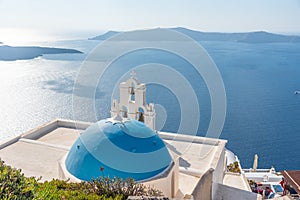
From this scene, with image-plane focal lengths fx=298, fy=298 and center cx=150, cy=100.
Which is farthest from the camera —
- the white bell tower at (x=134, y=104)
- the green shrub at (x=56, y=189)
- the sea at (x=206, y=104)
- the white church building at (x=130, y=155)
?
the sea at (x=206, y=104)

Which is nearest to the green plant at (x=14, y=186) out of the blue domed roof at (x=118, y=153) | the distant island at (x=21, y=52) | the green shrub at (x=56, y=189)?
the green shrub at (x=56, y=189)

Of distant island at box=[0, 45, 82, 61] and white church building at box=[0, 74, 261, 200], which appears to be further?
distant island at box=[0, 45, 82, 61]

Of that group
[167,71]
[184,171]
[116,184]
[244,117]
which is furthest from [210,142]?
[167,71]

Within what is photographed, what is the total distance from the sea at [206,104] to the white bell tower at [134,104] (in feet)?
31.0

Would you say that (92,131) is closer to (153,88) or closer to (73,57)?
(153,88)

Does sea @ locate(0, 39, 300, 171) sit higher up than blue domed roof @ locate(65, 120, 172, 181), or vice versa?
blue domed roof @ locate(65, 120, 172, 181)

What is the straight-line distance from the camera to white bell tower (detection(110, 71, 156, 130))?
9422 millimetres

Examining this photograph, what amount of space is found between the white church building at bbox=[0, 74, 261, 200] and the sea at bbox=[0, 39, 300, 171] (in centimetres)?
951

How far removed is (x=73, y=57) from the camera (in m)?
73.3

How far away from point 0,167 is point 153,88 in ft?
127

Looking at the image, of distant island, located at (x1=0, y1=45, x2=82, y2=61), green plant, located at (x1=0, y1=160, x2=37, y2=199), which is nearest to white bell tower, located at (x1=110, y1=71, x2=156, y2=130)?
green plant, located at (x1=0, y1=160, x2=37, y2=199)

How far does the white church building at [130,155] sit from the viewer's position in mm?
6500

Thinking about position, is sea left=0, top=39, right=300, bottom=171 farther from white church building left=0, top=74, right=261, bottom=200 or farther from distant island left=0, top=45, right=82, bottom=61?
white church building left=0, top=74, right=261, bottom=200

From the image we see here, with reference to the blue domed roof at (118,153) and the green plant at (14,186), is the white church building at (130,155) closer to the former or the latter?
the blue domed roof at (118,153)
